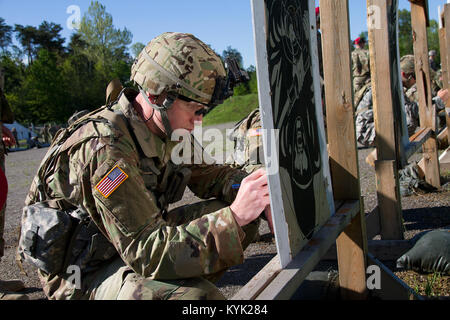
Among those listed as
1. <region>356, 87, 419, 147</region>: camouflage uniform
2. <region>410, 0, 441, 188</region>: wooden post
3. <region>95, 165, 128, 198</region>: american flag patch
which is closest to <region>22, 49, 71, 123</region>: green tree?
<region>356, 87, 419, 147</region>: camouflage uniform

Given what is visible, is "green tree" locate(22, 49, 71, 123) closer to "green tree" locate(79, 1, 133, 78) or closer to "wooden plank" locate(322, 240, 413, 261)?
"green tree" locate(79, 1, 133, 78)

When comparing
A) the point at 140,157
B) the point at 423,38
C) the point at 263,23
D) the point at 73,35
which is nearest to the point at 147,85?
the point at 140,157

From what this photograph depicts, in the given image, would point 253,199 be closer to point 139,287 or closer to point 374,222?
point 139,287

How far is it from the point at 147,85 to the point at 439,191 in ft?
14.8

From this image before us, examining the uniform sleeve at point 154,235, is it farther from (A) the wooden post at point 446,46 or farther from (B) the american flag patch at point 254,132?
(A) the wooden post at point 446,46

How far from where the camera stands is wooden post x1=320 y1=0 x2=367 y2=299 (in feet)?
7.55

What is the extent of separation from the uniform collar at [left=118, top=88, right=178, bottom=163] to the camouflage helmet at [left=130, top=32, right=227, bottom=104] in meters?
Result: 0.12

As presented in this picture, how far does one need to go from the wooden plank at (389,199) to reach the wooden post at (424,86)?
7.85 feet

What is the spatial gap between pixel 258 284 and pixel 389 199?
2.11 m

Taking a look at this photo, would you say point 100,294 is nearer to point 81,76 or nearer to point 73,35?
point 81,76

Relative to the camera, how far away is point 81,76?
54.4m

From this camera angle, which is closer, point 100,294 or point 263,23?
point 263,23

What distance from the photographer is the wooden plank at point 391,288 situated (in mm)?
2336

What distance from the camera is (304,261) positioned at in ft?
5.40
